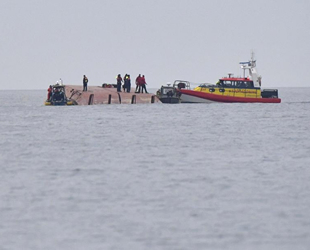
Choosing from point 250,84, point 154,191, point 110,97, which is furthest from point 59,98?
point 154,191

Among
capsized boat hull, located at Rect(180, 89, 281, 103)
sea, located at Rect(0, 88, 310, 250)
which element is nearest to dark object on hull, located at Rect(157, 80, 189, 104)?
capsized boat hull, located at Rect(180, 89, 281, 103)

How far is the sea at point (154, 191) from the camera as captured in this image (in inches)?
601

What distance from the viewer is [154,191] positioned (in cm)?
2039

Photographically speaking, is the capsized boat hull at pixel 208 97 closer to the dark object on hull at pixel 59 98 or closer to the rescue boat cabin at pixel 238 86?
the rescue boat cabin at pixel 238 86

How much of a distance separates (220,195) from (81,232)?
520 centimetres

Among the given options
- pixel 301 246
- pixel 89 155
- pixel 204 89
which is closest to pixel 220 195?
pixel 301 246

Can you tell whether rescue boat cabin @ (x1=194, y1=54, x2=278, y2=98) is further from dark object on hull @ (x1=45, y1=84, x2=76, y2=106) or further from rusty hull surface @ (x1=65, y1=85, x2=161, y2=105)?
dark object on hull @ (x1=45, y1=84, x2=76, y2=106)

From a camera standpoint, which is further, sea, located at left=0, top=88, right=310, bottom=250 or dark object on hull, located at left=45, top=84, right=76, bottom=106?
dark object on hull, located at left=45, top=84, right=76, bottom=106

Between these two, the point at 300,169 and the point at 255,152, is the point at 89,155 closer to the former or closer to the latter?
the point at 255,152

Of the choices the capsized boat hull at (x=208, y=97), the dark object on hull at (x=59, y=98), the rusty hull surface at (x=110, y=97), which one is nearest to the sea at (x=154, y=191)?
the dark object on hull at (x=59, y=98)

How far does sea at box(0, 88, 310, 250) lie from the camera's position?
15273 millimetres

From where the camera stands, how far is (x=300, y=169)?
25.0m

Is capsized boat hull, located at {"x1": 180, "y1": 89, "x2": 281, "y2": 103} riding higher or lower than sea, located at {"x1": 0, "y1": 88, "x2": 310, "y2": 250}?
higher

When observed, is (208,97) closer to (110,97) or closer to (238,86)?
(238,86)
